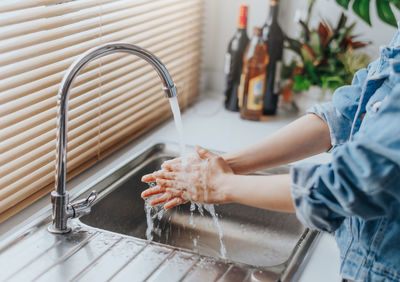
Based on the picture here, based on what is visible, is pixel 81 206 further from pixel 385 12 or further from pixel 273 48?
pixel 385 12

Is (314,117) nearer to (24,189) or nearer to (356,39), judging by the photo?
(24,189)

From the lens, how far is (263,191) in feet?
2.92

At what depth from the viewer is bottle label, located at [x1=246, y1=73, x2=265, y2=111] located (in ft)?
5.80

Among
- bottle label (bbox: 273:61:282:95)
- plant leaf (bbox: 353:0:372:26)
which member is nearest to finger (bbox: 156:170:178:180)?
bottle label (bbox: 273:61:282:95)

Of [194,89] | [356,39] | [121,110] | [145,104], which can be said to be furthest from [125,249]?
[356,39]

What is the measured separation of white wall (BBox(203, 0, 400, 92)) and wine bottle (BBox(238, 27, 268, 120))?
0.24m

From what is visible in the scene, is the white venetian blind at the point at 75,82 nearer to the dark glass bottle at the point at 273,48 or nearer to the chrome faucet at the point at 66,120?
the chrome faucet at the point at 66,120

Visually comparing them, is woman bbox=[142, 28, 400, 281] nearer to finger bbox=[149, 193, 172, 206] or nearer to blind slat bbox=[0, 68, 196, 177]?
finger bbox=[149, 193, 172, 206]

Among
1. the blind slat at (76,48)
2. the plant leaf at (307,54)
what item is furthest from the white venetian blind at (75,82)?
the plant leaf at (307,54)

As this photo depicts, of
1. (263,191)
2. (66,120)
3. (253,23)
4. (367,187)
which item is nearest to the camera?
(367,187)

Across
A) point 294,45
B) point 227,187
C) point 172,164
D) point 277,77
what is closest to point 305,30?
point 294,45

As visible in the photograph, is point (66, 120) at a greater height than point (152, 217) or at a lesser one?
greater

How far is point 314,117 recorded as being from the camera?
1133mm

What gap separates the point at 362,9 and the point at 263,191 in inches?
41.1
